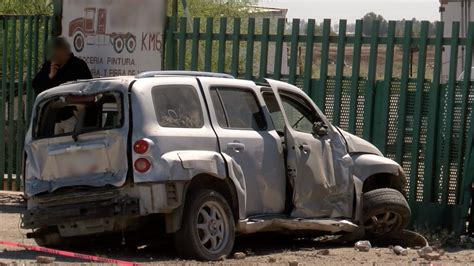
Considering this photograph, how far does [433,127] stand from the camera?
12141mm

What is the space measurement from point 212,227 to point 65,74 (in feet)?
14.3

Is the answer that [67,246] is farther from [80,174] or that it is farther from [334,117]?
[334,117]

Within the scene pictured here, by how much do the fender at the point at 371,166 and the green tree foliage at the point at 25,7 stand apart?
1105 centimetres

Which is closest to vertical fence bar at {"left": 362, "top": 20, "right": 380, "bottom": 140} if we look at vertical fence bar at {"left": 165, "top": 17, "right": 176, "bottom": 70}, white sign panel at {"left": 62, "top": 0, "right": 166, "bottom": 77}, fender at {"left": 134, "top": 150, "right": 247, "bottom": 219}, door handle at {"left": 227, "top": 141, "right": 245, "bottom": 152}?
vertical fence bar at {"left": 165, "top": 17, "right": 176, "bottom": 70}

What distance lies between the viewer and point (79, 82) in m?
9.96

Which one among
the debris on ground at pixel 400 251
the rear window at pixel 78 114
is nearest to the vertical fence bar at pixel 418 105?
the debris on ground at pixel 400 251

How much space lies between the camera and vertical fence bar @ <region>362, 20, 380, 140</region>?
12.4m

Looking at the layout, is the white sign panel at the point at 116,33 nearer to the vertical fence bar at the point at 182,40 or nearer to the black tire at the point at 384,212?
the vertical fence bar at the point at 182,40

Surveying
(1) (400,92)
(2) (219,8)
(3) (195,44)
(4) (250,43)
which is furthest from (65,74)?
(2) (219,8)

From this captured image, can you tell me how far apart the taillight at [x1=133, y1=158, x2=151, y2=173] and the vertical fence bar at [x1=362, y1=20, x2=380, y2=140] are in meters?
4.12

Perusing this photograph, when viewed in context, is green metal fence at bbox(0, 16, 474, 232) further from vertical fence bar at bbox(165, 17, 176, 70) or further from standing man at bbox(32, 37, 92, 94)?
standing man at bbox(32, 37, 92, 94)

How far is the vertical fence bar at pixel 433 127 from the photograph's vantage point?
12.0 meters

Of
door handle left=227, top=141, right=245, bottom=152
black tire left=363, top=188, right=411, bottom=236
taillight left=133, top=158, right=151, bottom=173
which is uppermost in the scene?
door handle left=227, top=141, right=245, bottom=152

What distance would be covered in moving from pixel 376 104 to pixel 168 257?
3.81 metres
